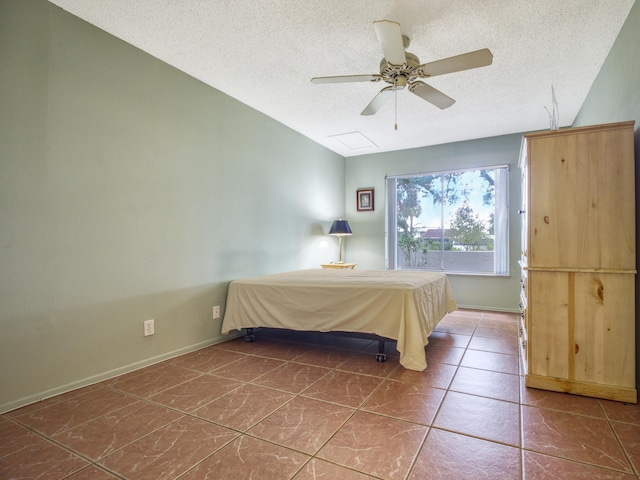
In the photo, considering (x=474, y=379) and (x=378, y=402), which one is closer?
(x=378, y=402)

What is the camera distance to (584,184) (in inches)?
81.6

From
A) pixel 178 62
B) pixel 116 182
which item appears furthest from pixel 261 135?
pixel 116 182

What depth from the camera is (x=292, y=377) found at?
2.43 m

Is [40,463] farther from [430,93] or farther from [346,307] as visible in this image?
[430,93]

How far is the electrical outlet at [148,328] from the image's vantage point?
2658mm

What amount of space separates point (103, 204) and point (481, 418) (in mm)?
2763

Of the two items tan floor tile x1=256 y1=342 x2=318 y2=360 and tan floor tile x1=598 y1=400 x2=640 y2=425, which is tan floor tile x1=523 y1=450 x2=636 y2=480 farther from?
tan floor tile x1=256 y1=342 x2=318 y2=360

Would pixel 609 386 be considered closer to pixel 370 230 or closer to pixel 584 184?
pixel 584 184

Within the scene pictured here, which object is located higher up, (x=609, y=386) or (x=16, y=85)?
(x=16, y=85)

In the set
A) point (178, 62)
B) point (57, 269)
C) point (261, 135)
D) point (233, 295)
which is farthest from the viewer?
point (261, 135)

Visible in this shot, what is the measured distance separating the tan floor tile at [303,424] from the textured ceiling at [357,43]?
98.0 inches

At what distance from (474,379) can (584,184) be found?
4.76ft

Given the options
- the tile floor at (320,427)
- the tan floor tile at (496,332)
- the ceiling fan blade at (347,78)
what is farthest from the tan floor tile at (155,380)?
the tan floor tile at (496,332)

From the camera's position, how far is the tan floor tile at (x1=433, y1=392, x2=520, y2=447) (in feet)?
5.48
